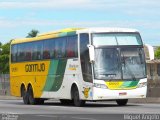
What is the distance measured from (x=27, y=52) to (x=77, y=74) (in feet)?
21.3

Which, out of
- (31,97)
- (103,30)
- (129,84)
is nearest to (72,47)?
(103,30)

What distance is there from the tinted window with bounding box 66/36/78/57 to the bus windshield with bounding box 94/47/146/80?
4.79ft

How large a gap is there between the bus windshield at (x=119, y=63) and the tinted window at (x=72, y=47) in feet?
4.79

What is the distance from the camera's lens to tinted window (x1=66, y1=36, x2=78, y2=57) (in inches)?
1223

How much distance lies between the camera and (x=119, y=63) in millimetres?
29922

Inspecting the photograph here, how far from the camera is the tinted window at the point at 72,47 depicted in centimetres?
3106

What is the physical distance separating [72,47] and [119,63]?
260cm

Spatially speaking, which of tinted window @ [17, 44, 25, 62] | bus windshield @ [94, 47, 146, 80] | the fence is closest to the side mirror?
bus windshield @ [94, 47, 146, 80]

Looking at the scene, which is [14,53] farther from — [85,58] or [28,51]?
[85,58]

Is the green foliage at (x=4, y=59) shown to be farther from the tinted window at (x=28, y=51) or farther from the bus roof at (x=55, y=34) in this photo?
the tinted window at (x=28, y=51)

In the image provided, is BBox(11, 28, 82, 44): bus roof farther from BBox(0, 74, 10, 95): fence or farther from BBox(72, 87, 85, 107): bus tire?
BBox(0, 74, 10, 95): fence

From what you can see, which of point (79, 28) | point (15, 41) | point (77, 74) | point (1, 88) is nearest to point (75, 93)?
point (77, 74)

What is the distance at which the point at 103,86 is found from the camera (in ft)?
97.8

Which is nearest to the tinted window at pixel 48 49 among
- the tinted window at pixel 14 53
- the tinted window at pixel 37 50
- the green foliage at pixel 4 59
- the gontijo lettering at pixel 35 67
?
the tinted window at pixel 37 50
